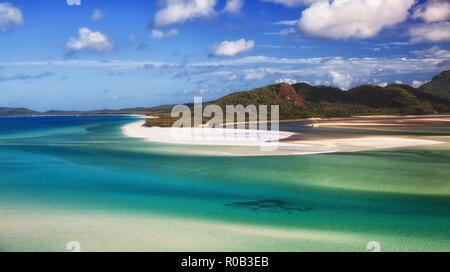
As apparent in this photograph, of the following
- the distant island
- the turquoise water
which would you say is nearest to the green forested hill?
the distant island

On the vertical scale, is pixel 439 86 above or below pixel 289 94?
above

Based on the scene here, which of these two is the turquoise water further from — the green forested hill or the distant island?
the green forested hill

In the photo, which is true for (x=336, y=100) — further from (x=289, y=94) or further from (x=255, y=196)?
(x=255, y=196)

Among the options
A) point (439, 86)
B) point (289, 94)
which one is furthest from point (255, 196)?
point (439, 86)

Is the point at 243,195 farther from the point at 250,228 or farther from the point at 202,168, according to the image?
the point at 202,168
